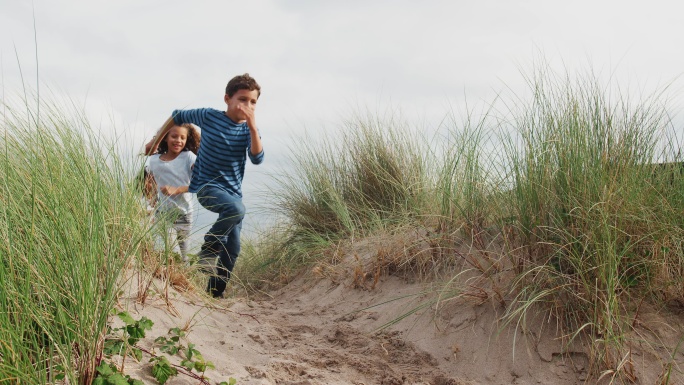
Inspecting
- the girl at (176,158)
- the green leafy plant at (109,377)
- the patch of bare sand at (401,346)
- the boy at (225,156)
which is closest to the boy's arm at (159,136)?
the boy at (225,156)

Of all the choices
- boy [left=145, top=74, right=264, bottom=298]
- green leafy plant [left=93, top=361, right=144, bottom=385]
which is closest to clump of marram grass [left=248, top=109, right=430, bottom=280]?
boy [left=145, top=74, right=264, bottom=298]

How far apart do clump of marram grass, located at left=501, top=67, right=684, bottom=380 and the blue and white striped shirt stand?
1953 millimetres

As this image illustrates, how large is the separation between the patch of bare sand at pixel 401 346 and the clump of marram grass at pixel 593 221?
0.12 metres

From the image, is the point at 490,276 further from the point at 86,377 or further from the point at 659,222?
the point at 86,377

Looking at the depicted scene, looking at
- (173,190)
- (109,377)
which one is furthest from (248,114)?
(109,377)

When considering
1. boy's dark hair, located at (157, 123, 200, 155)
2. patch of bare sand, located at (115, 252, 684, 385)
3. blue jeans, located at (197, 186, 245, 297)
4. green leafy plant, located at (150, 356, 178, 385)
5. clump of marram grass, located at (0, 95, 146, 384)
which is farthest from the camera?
boy's dark hair, located at (157, 123, 200, 155)

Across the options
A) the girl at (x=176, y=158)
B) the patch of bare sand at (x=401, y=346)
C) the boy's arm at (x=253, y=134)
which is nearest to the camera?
the patch of bare sand at (x=401, y=346)

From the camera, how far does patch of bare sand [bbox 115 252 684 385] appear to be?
2.69m

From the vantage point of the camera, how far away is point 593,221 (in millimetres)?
2693

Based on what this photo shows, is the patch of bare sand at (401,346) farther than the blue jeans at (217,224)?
No

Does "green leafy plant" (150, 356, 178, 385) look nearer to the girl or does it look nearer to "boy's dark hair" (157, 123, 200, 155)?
the girl

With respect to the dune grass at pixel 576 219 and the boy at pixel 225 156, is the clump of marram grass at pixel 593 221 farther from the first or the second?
the boy at pixel 225 156

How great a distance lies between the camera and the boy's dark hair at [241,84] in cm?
428

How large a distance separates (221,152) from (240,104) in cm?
36
